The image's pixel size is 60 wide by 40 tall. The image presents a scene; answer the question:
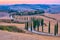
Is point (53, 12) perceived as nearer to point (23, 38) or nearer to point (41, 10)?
point (41, 10)

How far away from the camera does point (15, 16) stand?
64.0 feet

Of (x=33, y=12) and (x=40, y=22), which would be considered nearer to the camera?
(x=40, y=22)

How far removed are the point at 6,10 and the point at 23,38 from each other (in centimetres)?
921

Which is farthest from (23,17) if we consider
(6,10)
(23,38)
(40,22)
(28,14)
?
(23,38)

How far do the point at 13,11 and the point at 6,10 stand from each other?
980 millimetres

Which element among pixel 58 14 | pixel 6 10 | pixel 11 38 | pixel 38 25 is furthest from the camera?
pixel 58 14

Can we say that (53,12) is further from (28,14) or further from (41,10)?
(28,14)

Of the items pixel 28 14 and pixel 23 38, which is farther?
pixel 28 14

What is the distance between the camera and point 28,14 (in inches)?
782

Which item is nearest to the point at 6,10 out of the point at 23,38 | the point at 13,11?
the point at 13,11

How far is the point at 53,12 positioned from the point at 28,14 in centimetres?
238

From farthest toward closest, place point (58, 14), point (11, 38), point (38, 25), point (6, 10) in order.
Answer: point (58, 14), point (6, 10), point (38, 25), point (11, 38)

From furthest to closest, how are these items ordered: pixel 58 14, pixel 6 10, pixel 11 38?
pixel 58 14
pixel 6 10
pixel 11 38

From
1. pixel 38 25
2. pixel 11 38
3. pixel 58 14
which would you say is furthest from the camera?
pixel 58 14
